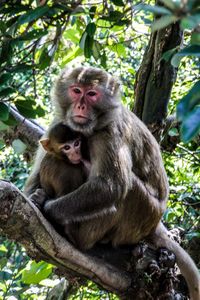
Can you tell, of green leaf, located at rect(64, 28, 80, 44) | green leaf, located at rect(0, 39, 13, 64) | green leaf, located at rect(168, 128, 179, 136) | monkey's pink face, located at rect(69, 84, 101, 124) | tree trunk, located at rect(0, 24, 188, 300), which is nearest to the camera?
green leaf, located at rect(0, 39, 13, 64)

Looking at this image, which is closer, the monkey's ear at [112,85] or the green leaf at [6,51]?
the green leaf at [6,51]

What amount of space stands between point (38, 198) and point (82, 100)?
0.88 meters

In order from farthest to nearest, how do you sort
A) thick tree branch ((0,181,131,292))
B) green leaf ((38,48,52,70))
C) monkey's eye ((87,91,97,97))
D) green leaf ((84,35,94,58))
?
monkey's eye ((87,91,97,97)) → green leaf ((38,48,52,70)) → green leaf ((84,35,94,58)) → thick tree branch ((0,181,131,292))

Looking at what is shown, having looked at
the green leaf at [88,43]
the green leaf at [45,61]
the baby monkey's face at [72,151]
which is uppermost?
the green leaf at [88,43]

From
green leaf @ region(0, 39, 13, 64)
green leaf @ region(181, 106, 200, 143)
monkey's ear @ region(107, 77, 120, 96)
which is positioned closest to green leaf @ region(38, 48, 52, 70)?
monkey's ear @ region(107, 77, 120, 96)

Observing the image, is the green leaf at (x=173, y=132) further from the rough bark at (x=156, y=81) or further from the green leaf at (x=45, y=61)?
the green leaf at (x=45, y=61)

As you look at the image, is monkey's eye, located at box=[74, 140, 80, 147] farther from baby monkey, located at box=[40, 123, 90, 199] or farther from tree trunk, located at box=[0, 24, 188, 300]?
tree trunk, located at box=[0, 24, 188, 300]

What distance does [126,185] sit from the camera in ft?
12.8

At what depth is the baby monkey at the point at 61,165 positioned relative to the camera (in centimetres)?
394

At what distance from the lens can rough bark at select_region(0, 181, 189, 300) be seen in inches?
120

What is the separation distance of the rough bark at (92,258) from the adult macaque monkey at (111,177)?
0.40ft

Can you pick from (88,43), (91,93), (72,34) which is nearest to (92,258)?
(91,93)

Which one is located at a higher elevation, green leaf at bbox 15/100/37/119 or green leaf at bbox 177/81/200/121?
green leaf at bbox 177/81/200/121

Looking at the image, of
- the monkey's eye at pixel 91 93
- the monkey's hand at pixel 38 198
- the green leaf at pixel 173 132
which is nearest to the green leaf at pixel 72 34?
the monkey's eye at pixel 91 93
